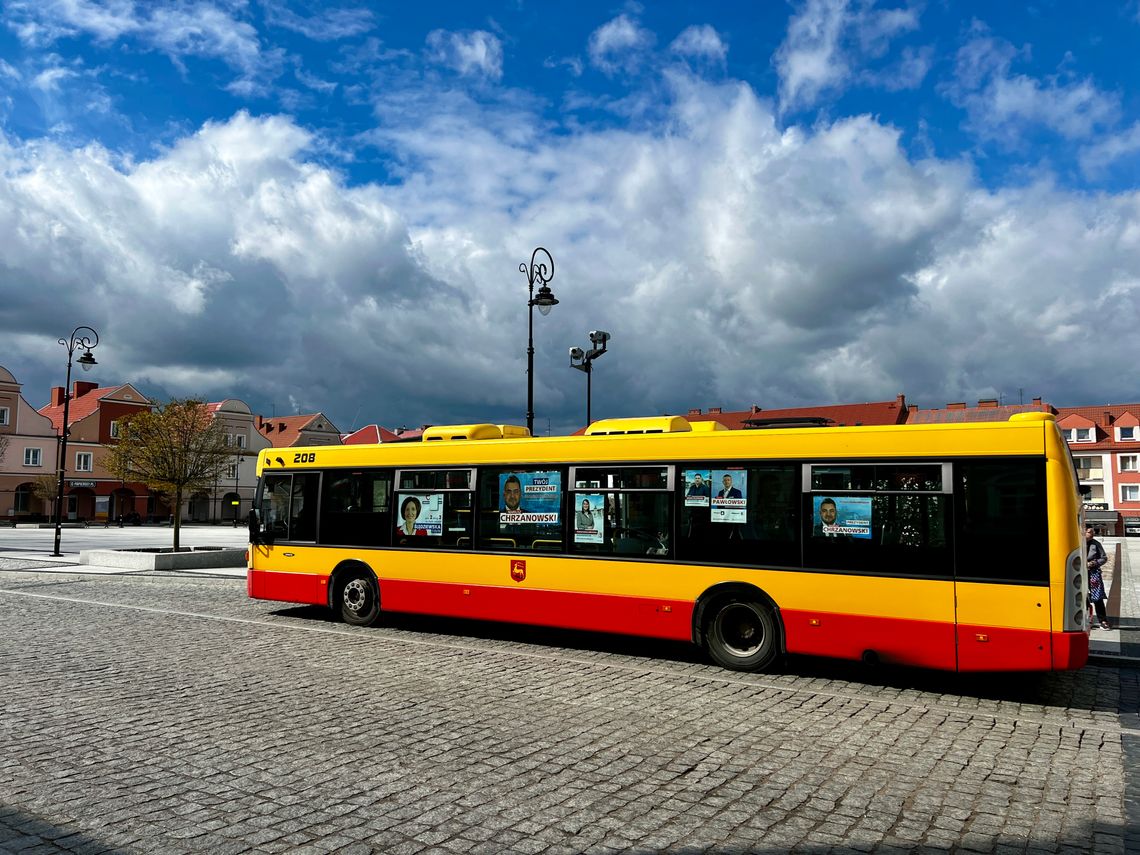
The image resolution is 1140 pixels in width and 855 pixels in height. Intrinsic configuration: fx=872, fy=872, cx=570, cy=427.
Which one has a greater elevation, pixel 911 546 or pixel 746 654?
pixel 911 546

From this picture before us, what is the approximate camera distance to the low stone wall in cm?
2231

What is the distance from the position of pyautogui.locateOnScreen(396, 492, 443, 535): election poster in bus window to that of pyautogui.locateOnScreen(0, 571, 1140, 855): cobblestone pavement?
1881 millimetres

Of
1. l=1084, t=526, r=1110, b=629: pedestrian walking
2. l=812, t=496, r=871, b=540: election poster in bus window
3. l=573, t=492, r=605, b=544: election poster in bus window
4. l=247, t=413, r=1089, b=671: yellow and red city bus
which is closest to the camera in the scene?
l=247, t=413, r=1089, b=671: yellow and red city bus

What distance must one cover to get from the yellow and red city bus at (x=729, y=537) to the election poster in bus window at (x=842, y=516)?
0.02m

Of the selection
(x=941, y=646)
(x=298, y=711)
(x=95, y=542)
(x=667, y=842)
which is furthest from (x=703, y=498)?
(x=95, y=542)

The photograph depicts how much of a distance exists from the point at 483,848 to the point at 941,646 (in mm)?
5566

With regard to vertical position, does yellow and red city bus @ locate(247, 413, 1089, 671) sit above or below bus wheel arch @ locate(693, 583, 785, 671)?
above

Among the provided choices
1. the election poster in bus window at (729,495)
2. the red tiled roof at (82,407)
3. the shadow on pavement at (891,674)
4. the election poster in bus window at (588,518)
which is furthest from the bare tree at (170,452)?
the red tiled roof at (82,407)

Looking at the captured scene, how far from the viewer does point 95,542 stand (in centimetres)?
3819

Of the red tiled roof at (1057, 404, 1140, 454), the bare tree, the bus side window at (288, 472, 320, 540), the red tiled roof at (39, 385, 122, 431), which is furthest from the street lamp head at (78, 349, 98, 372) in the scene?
the red tiled roof at (1057, 404, 1140, 454)

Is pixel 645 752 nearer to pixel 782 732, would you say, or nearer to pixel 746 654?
pixel 782 732

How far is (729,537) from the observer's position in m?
9.52

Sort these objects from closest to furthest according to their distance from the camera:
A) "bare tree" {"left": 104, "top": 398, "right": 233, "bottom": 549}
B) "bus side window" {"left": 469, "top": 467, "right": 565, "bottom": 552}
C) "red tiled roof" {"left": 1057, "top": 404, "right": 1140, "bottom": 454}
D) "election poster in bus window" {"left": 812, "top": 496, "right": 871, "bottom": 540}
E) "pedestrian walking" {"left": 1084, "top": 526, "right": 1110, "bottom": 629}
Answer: "election poster in bus window" {"left": 812, "top": 496, "right": 871, "bottom": 540} < "bus side window" {"left": 469, "top": 467, "right": 565, "bottom": 552} < "pedestrian walking" {"left": 1084, "top": 526, "right": 1110, "bottom": 629} < "bare tree" {"left": 104, "top": 398, "right": 233, "bottom": 549} < "red tiled roof" {"left": 1057, "top": 404, "right": 1140, "bottom": 454}

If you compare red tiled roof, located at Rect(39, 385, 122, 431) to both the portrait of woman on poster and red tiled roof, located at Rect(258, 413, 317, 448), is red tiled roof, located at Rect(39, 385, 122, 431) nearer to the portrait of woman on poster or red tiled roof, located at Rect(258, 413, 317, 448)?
red tiled roof, located at Rect(258, 413, 317, 448)
